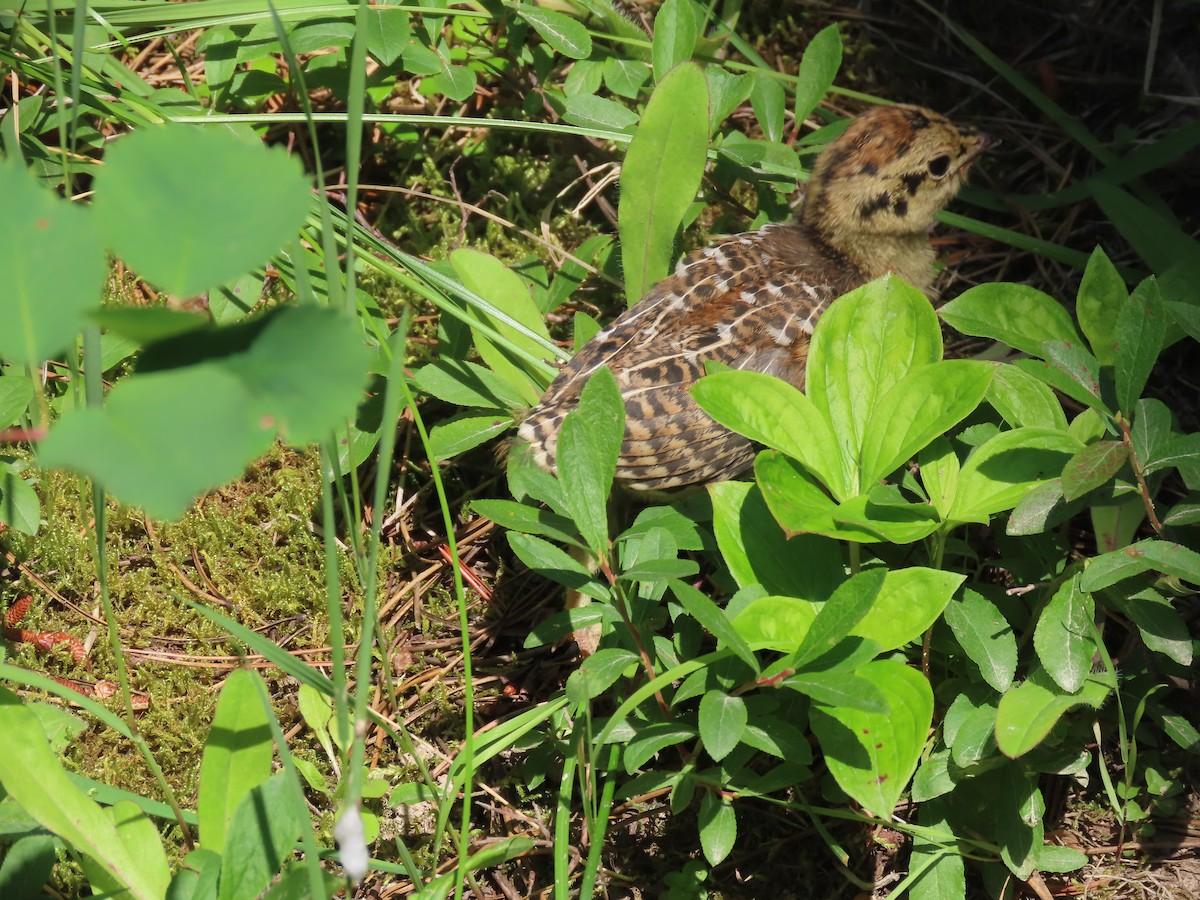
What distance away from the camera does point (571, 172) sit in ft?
10.4

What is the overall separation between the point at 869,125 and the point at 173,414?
2.46m

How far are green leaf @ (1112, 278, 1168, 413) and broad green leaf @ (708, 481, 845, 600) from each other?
0.54 metres

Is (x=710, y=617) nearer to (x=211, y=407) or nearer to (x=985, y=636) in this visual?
(x=985, y=636)

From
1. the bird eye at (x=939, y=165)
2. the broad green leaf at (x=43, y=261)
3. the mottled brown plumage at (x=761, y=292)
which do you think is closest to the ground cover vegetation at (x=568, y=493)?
the broad green leaf at (x=43, y=261)

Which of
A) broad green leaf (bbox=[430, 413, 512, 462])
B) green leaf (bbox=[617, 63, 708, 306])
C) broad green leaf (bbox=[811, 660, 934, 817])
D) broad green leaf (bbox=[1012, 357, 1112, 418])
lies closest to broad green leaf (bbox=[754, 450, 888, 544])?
broad green leaf (bbox=[811, 660, 934, 817])

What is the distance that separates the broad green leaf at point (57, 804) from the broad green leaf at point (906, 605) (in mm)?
1099

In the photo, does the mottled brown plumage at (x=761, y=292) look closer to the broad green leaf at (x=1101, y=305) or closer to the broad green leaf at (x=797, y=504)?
the broad green leaf at (x=797, y=504)

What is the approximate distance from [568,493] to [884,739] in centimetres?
63

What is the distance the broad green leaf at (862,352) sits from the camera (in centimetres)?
189

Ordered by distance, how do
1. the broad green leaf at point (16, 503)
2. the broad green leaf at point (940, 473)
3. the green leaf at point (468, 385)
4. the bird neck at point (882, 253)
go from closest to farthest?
the broad green leaf at point (940, 473), the broad green leaf at point (16, 503), the green leaf at point (468, 385), the bird neck at point (882, 253)

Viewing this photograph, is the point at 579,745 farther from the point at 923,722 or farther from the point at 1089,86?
the point at 1089,86

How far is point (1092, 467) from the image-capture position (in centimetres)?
174

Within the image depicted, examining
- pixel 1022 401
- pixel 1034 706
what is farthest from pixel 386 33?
pixel 1034 706

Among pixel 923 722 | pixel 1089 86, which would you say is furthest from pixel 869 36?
pixel 923 722
